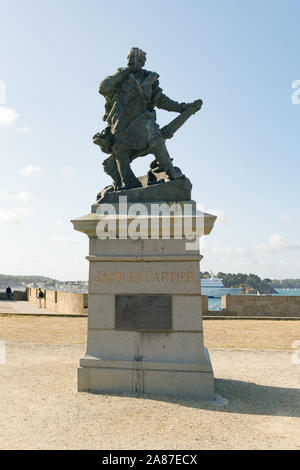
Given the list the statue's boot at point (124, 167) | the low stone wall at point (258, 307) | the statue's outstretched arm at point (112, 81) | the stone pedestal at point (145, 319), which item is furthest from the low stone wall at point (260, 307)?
the statue's outstretched arm at point (112, 81)

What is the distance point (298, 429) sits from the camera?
430 cm

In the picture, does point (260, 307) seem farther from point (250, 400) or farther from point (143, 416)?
point (143, 416)

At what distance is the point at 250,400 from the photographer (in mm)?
5414

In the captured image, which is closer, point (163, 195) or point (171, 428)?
point (171, 428)

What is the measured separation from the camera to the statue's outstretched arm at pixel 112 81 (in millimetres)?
6477

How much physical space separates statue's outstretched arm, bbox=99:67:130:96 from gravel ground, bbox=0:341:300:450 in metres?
5.05

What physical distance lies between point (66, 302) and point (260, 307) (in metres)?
10.6

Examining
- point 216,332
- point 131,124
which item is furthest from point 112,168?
point 216,332

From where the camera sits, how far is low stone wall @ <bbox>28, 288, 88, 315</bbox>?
19.0 metres

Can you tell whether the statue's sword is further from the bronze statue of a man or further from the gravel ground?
the gravel ground

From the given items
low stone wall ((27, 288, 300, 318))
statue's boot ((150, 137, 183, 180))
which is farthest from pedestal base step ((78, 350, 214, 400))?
low stone wall ((27, 288, 300, 318))
